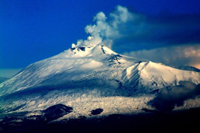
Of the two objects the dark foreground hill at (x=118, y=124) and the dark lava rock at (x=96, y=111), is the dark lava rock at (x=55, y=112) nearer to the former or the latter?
the dark foreground hill at (x=118, y=124)

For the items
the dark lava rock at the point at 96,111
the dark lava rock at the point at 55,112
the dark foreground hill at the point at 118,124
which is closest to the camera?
the dark foreground hill at the point at 118,124

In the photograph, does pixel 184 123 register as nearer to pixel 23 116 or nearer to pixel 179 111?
pixel 179 111

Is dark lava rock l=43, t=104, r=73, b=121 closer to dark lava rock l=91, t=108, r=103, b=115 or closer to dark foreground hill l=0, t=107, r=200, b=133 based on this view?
dark foreground hill l=0, t=107, r=200, b=133

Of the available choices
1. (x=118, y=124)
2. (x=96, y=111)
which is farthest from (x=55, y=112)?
(x=118, y=124)

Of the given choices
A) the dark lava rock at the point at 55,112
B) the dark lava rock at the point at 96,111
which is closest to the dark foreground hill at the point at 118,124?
the dark lava rock at the point at 96,111

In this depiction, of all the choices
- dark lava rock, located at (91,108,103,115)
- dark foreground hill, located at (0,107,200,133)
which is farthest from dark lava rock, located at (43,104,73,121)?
dark lava rock, located at (91,108,103,115)

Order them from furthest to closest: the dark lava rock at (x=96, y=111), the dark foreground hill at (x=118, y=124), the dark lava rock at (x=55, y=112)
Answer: the dark lava rock at (x=96, y=111) → the dark lava rock at (x=55, y=112) → the dark foreground hill at (x=118, y=124)

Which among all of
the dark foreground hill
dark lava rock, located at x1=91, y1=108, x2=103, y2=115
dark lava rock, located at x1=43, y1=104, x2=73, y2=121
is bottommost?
the dark foreground hill

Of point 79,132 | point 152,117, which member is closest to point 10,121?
point 79,132
